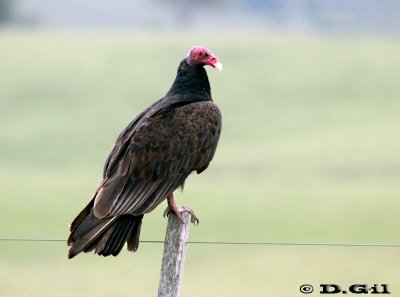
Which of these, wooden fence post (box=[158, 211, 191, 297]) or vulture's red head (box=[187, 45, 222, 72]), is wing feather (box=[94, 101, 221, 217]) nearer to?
vulture's red head (box=[187, 45, 222, 72])

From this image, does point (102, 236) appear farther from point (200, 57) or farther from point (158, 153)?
point (200, 57)

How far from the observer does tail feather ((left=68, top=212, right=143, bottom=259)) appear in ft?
17.0

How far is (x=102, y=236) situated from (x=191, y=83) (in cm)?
123

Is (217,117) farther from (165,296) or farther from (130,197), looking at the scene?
(165,296)

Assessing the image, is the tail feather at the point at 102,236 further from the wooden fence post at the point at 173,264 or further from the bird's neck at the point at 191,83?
the bird's neck at the point at 191,83

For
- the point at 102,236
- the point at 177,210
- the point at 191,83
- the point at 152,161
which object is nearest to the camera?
the point at 102,236

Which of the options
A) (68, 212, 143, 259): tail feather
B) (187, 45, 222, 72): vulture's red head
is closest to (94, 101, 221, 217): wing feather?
(68, 212, 143, 259): tail feather

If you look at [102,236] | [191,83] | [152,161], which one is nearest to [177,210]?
[102,236]

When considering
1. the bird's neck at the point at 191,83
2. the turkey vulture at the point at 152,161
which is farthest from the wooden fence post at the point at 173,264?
the bird's neck at the point at 191,83

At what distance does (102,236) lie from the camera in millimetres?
5254

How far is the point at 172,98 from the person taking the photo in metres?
6.09

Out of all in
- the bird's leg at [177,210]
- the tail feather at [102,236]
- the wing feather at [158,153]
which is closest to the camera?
the tail feather at [102,236]

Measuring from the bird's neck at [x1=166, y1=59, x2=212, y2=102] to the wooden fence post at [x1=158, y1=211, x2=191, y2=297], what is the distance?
3.96 ft

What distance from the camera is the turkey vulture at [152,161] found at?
17.3ft
